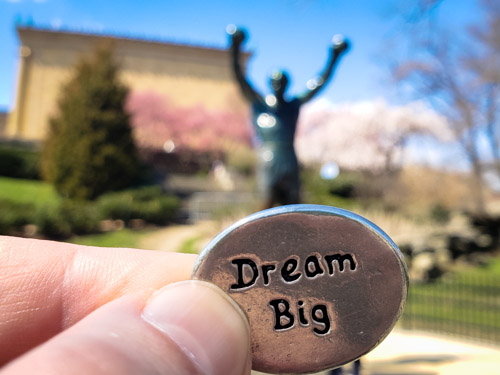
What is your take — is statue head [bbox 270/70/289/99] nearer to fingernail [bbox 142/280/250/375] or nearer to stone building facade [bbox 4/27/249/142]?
fingernail [bbox 142/280/250/375]

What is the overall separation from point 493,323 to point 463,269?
13.2ft

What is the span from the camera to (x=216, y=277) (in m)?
1.13

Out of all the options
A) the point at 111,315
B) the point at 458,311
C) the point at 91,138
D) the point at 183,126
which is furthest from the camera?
the point at 183,126

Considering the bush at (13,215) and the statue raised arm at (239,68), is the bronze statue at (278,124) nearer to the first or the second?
the statue raised arm at (239,68)

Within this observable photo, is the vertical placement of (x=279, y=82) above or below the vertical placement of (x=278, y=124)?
above

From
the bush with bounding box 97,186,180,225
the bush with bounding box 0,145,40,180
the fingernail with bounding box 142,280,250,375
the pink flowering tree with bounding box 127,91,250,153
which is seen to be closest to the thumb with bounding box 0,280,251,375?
the fingernail with bounding box 142,280,250,375

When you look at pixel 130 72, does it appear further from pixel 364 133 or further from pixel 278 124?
pixel 278 124

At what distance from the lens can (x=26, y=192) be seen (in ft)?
49.2

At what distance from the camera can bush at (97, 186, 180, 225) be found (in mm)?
12539

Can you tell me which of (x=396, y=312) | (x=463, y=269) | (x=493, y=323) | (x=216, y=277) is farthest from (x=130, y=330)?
(x=463, y=269)

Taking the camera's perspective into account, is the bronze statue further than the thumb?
Yes

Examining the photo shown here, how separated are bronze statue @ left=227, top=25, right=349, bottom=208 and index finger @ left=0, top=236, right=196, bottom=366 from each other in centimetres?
281

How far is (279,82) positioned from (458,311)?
570 cm

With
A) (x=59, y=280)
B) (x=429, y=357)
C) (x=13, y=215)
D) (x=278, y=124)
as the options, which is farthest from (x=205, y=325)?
(x=13, y=215)
